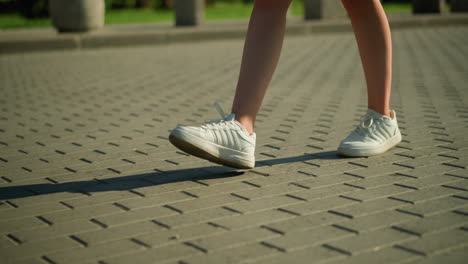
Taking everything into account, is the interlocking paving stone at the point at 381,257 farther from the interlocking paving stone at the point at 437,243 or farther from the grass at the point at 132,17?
the grass at the point at 132,17

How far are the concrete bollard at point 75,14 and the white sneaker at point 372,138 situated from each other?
848 cm

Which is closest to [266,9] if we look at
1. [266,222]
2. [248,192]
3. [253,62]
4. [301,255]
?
[253,62]

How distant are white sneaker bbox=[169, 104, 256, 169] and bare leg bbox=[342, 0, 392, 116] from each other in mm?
726

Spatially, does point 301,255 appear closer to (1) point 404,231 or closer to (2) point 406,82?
(1) point 404,231

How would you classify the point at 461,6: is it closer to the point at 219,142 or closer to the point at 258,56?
the point at 258,56

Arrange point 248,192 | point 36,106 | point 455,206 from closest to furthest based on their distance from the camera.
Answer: point 455,206 < point 248,192 < point 36,106

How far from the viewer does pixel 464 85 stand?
18.7 ft

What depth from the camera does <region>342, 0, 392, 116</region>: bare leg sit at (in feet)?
10.00

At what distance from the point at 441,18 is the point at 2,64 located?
969 centimetres

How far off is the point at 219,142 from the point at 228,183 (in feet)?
0.59

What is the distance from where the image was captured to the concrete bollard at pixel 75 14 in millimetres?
10797

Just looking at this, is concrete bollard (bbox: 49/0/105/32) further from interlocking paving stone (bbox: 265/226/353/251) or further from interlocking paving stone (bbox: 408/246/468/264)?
interlocking paving stone (bbox: 408/246/468/264)

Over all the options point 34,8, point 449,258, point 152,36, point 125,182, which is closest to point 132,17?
point 34,8

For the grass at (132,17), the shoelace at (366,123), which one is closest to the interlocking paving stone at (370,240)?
the shoelace at (366,123)
